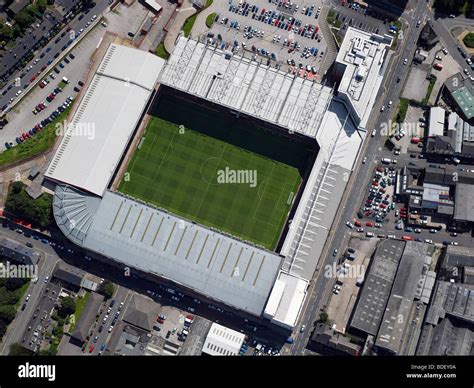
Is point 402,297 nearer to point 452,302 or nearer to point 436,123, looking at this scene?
point 452,302

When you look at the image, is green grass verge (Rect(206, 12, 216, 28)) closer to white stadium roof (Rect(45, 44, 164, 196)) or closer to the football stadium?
the football stadium

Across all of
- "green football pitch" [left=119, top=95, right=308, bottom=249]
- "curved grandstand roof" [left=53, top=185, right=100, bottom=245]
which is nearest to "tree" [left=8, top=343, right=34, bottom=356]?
"curved grandstand roof" [left=53, top=185, right=100, bottom=245]

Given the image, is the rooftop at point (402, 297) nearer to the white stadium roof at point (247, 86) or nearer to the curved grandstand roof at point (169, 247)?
the curved grandstand roof at point (169, 247)

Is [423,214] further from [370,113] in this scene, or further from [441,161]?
[370,113]

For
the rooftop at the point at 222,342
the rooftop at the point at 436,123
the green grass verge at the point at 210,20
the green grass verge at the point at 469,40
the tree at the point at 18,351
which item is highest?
the green grass verge at the point at 469,40

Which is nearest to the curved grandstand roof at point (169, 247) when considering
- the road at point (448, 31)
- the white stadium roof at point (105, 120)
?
the white stadium roof at point (105, 120)

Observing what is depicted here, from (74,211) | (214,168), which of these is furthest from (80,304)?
(214,168)
